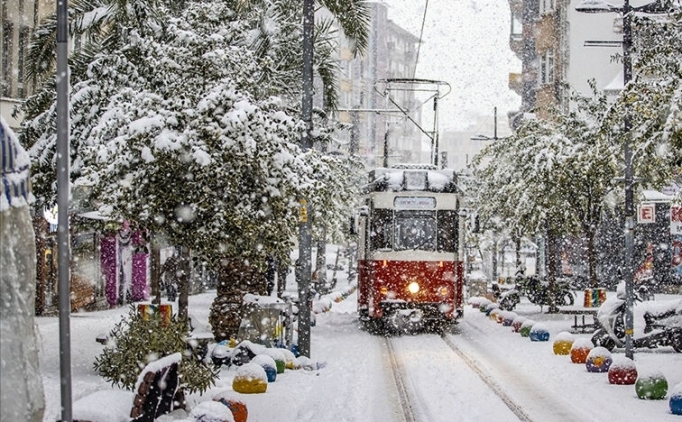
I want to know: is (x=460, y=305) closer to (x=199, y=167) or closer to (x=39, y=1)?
(x=199, y=167)

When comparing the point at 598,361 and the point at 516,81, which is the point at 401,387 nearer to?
the point at 598,361

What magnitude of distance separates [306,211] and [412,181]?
23.0ft

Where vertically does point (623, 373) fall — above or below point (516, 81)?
below

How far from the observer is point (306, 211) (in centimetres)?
1716

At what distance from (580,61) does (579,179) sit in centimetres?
2263

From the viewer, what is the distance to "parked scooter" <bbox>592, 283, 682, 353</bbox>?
60.4 feet

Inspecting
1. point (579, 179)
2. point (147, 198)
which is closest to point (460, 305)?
point (579, 179)

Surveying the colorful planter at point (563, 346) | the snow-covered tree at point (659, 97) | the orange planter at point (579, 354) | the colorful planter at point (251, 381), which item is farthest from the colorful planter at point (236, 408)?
the colorful planter at point (563, 346)

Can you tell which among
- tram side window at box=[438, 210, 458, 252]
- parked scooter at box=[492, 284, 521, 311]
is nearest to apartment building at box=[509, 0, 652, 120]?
parked scooter at box=[492, 284, 521, 311]

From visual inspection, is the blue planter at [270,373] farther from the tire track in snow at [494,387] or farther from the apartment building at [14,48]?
the apartment building at [14,48]

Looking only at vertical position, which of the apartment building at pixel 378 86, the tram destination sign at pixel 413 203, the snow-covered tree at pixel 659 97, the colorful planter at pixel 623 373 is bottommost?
the colorful planter at pixel 623 373

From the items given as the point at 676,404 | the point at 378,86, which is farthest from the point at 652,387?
the point at 378,86

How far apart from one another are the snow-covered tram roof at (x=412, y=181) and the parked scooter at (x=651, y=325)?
20.0 feet

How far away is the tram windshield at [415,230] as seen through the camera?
23.5m
